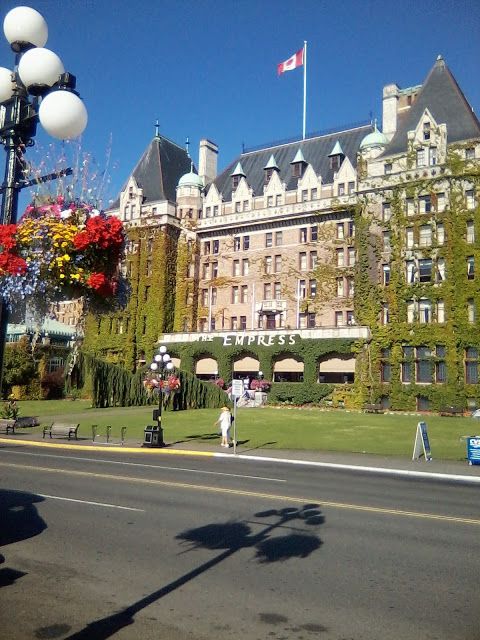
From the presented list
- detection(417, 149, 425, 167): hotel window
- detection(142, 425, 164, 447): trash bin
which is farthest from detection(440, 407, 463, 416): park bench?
detection(142, 425, 164, 447): trash bin

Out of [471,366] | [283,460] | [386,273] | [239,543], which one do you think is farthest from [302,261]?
[239,543]

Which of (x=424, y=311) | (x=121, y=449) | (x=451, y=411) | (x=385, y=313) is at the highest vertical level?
(x=385, y=313)

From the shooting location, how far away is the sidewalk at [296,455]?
19.3 metres

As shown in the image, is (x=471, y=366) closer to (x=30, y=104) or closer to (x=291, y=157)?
(x=291, y=157)

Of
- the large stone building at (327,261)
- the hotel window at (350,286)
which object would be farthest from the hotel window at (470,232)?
the hotel window at (350,286)

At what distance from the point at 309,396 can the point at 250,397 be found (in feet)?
16.5

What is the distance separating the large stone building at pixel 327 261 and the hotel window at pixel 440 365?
0.11m

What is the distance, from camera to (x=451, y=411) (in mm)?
42938

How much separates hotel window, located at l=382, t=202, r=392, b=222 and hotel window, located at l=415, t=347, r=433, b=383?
12.0m

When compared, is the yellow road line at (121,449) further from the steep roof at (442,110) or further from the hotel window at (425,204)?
the steep roof at (442,110)

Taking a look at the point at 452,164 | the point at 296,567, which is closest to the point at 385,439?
the point at 296,567

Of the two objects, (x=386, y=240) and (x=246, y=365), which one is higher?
(x=386, y=240)

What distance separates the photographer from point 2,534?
931 cm

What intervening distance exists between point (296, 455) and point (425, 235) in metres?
31.0
